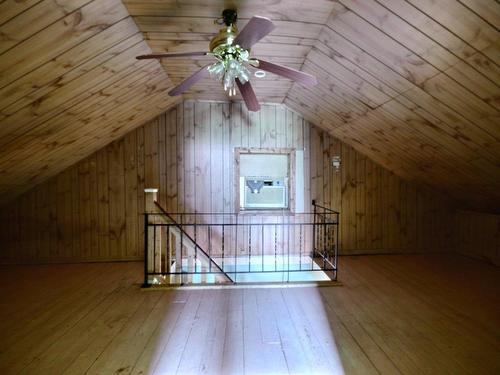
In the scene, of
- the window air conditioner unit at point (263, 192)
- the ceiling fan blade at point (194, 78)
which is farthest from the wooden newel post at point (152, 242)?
the ceiling fan blade at point (194, 78)

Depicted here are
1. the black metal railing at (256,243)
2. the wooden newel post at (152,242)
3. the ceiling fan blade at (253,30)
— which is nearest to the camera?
the ceiling fan blade at (253,30)

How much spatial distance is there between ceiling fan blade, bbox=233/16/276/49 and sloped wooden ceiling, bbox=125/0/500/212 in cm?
56

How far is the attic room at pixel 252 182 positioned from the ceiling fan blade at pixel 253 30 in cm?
1

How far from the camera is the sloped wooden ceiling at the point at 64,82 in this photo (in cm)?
180

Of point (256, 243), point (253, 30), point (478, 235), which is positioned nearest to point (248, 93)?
point (253, 30)

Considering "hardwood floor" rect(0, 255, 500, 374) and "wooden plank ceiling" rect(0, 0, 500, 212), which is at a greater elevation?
"wooden plank ceiling" rect(0, 0, 500, 212)

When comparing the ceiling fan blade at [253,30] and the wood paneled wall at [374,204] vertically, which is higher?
the ceiling fan blade at [253,30]

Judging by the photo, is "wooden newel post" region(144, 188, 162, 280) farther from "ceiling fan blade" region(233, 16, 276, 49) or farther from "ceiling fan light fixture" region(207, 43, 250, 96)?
"ceiling fan blade" region(233, 16, 276, 49)

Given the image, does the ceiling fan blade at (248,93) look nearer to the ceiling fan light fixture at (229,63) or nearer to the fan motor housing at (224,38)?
the ceiling fan light fixture at (229,63)

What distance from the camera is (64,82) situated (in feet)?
7.95

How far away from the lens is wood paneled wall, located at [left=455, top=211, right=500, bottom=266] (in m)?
4.29

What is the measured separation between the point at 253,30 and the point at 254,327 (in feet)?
7.88

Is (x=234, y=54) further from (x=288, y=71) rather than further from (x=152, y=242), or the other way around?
(x=152, y=242)

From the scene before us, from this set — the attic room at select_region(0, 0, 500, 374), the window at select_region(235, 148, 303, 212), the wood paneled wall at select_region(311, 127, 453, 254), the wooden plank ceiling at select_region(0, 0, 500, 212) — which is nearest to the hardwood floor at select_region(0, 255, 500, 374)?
the attic room at select_region(0, 0, 500, 374)
